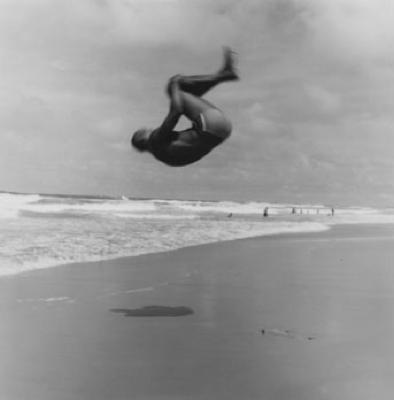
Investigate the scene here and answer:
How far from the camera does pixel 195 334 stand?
573 cm

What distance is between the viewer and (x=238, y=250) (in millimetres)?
14469

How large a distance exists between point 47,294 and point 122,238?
8873 mm

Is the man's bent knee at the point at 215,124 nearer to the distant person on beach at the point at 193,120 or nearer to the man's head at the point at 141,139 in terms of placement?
the distant person on beach at the point at 193,120

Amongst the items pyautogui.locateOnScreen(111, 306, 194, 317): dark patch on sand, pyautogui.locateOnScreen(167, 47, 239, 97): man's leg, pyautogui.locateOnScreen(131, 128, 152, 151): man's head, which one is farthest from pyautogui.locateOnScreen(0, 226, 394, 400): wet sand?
pyautogui.locateOnScreen(167, 47, 239, 97): man's leg

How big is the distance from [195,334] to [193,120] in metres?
2.95

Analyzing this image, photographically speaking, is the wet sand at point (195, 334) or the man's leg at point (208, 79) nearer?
the man's leg at point (208, 79)

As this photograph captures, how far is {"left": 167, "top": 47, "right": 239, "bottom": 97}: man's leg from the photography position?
329 centimetres

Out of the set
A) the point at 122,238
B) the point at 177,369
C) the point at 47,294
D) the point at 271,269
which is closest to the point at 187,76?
the point at 177,369

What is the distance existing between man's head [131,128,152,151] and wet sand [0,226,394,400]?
1737mm

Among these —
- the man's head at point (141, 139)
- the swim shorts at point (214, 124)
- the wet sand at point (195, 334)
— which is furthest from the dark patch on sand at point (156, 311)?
the swim shorts at point (214, 124)

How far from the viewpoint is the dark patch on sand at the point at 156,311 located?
21.7 ft

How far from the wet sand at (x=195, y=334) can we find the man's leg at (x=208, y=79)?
6.93 feet

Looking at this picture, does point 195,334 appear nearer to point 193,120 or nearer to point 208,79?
point 193,120

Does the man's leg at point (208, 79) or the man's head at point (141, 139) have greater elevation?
the man's leg at point (208, 79)
